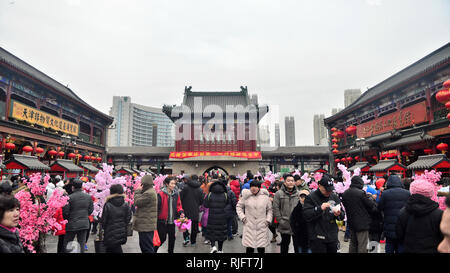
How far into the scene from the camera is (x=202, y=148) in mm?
26125

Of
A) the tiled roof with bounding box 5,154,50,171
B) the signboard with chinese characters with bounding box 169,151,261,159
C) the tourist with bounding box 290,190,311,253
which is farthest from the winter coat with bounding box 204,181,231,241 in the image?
the signboard with chinese characters with bounding box 169,151,261,159

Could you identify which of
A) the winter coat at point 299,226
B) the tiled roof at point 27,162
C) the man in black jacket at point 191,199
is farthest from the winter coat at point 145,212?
the tiled roof at point 27,162

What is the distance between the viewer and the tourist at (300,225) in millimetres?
4164

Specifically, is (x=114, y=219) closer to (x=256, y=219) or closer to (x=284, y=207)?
(x=256, y=219)

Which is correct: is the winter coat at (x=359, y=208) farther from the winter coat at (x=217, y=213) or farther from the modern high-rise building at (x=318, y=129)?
the modern high-rise building at (x=318, y=129)

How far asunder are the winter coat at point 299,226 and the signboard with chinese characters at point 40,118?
19.5m

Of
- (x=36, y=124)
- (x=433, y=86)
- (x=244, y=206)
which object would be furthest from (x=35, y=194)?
(x=433, y=86)

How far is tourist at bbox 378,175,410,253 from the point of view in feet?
14.5

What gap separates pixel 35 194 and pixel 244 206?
4.06m

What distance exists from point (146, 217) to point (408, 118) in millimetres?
18721

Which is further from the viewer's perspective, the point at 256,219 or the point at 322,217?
the point at 256,219

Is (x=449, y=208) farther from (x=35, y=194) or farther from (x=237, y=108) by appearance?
(x=237, y=108)

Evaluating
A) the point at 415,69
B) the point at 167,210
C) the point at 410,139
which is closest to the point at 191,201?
the point at 167,210

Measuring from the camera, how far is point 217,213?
5.53 metres
